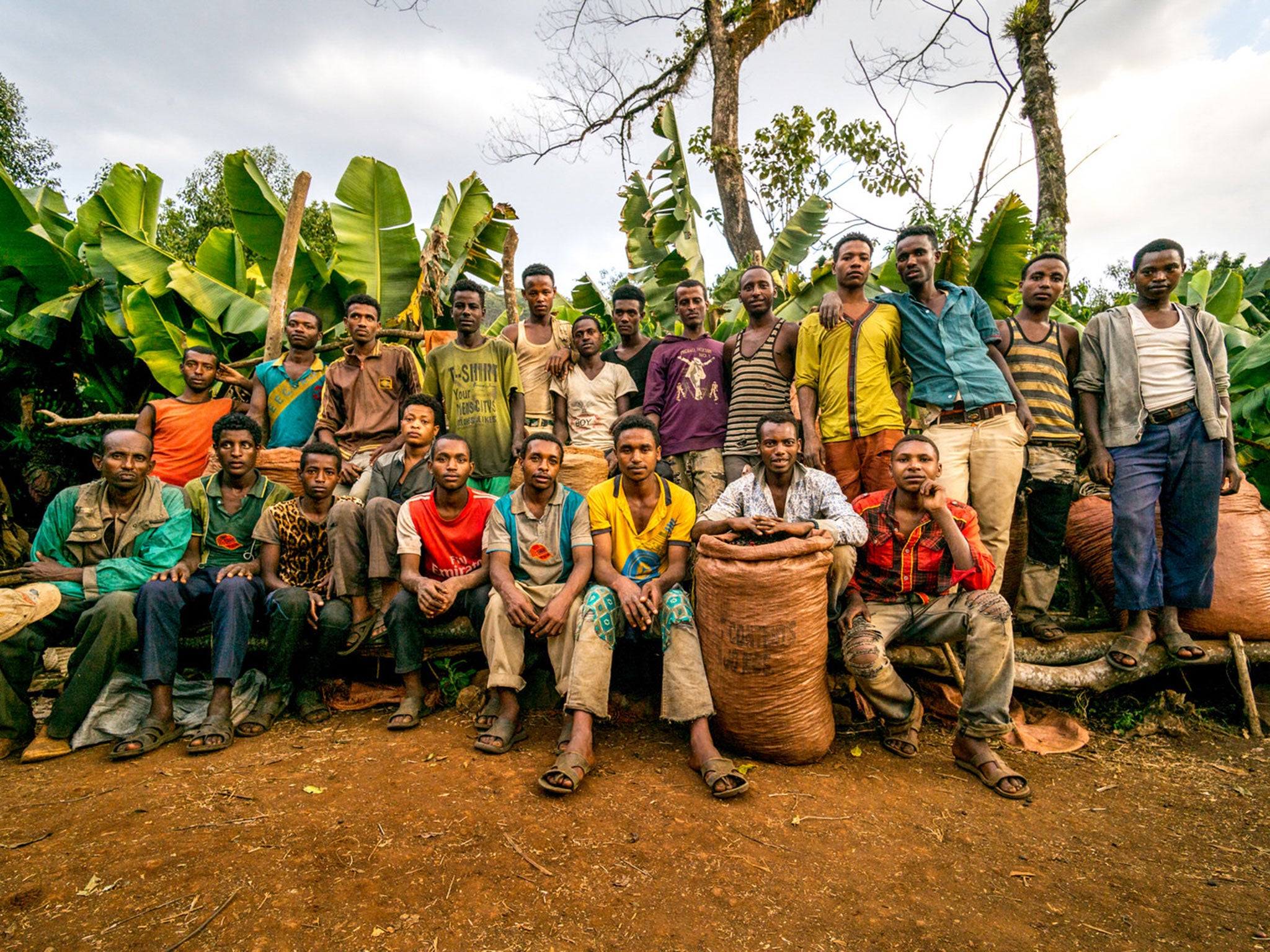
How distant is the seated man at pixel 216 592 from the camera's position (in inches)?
137

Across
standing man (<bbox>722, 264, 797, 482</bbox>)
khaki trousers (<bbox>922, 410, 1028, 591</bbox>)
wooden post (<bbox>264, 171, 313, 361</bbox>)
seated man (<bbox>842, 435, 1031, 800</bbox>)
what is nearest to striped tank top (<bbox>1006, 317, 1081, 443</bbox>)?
khaki trousers (<bbox>922, 410, 1028, 591</bbox>)

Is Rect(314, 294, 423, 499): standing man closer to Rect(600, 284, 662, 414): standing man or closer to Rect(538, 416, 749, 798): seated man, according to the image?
Rect(600, 284, 662, 414): standing man

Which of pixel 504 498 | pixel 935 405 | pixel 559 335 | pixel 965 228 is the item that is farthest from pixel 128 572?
pixel 965 228

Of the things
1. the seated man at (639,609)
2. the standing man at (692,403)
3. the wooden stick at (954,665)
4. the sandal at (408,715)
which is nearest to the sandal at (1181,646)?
the wooden stick at (954,665)

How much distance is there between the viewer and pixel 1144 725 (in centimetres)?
393

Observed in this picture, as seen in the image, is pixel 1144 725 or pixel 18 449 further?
pixel 18 449

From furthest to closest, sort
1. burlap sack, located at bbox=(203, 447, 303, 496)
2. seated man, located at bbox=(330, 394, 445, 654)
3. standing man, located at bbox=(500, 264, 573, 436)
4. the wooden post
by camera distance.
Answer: the wooden post < standing man, located at bbox=(500, 264, 573, 436) < burlap sack, located at bbox=(203, 447, 303, 496) < seated man, located at bbox=(330, 394, 445, 654)

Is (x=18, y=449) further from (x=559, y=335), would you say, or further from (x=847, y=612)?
→ (x=847, y=612)

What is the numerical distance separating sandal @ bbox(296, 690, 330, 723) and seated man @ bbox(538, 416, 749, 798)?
5.21 ft

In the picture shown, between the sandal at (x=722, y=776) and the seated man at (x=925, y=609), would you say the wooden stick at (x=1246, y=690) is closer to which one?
the seated man at (x=925, y=609)

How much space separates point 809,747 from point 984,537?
169 cm

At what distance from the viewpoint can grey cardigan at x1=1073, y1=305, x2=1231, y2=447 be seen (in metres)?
3.84

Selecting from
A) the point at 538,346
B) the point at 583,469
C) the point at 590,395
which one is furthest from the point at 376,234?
the point at 583,469

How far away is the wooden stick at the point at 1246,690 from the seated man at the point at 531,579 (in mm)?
3744
